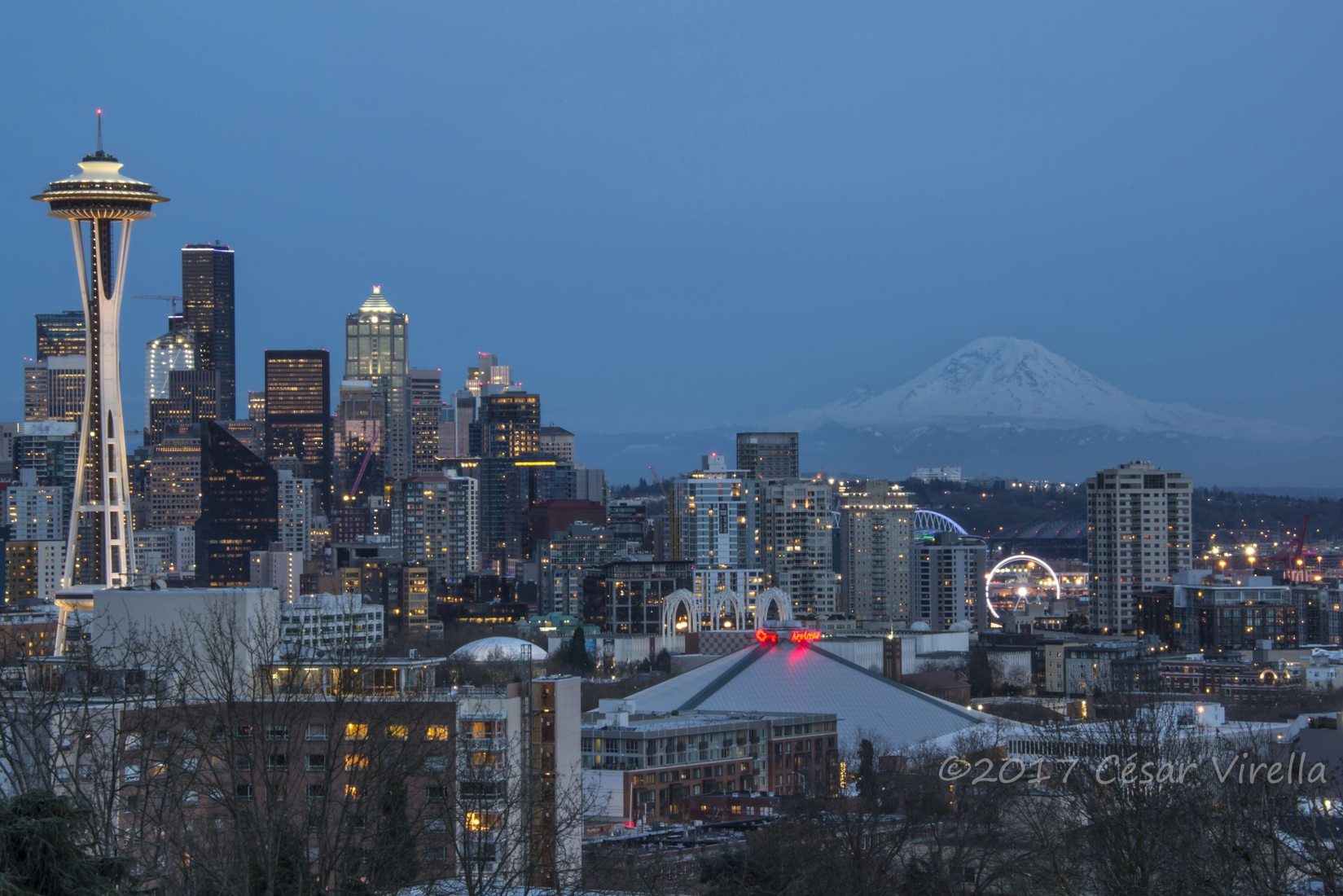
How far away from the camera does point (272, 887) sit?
1766 cm

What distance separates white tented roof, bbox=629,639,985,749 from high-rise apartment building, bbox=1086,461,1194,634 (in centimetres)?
4608

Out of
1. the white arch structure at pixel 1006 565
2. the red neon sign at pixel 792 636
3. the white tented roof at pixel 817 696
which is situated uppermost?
the white arch structure at pixel 1006 565

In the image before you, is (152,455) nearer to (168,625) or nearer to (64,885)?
(168,625)

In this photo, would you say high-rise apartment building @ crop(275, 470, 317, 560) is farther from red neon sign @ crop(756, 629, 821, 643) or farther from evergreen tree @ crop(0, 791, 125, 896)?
evergreen tree @ crop(0, 791, 125, 896)

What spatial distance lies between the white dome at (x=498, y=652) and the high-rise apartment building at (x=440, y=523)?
7659cm

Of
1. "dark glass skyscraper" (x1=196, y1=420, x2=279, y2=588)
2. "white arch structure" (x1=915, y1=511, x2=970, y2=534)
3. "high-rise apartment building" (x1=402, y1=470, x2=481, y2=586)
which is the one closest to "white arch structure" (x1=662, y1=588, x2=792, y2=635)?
"white arch structure" (x1=915, y1=511, x2=970, y2=534)

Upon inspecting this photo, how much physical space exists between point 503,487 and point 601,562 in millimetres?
48447

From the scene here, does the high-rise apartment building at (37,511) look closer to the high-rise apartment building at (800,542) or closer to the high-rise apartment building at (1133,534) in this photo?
the high-rise apartment building at (800,542)

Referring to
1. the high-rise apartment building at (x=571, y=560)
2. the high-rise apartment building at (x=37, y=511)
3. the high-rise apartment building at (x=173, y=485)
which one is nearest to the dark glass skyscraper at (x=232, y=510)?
the high-rise apartment building at (x=37, y=511)

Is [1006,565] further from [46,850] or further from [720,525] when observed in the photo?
[46,850]

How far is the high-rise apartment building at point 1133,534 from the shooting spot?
118375mm

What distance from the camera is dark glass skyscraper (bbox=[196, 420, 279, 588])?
153 m

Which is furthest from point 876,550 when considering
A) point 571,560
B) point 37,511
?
point 37,511

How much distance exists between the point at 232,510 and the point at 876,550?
4527cm
